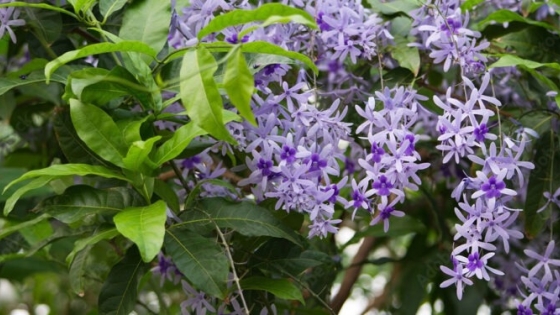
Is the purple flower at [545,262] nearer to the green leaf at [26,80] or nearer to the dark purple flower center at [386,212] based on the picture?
the dark purple flower center at [386,212]

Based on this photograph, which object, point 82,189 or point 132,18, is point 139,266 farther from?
point 132,18

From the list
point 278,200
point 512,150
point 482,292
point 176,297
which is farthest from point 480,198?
point 176,297

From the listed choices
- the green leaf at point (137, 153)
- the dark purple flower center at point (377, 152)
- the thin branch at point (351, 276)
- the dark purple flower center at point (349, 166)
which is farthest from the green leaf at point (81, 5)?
the thin branch at point (351, 276)

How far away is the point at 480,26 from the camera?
148cm

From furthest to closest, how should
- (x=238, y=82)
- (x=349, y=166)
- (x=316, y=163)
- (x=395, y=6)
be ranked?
(x=349, y=166) → (x=395, y=6) → (x=316, y=163) → (x=238, y=82)

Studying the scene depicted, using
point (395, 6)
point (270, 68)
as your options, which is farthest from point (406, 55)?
point (270, 68)

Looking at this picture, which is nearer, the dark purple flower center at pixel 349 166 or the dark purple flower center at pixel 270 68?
the dark purple flower center at pixel 270 68

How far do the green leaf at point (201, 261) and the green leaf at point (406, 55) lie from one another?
0.45 meters

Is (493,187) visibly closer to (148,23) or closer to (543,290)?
(543,290)

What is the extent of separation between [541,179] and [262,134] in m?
0.51

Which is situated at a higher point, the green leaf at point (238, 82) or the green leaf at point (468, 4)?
the green leaf at point (238, 82)

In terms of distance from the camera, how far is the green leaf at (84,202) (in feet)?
3.85

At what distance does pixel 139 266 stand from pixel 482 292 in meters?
0.94

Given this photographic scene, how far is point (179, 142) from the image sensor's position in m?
1.13
